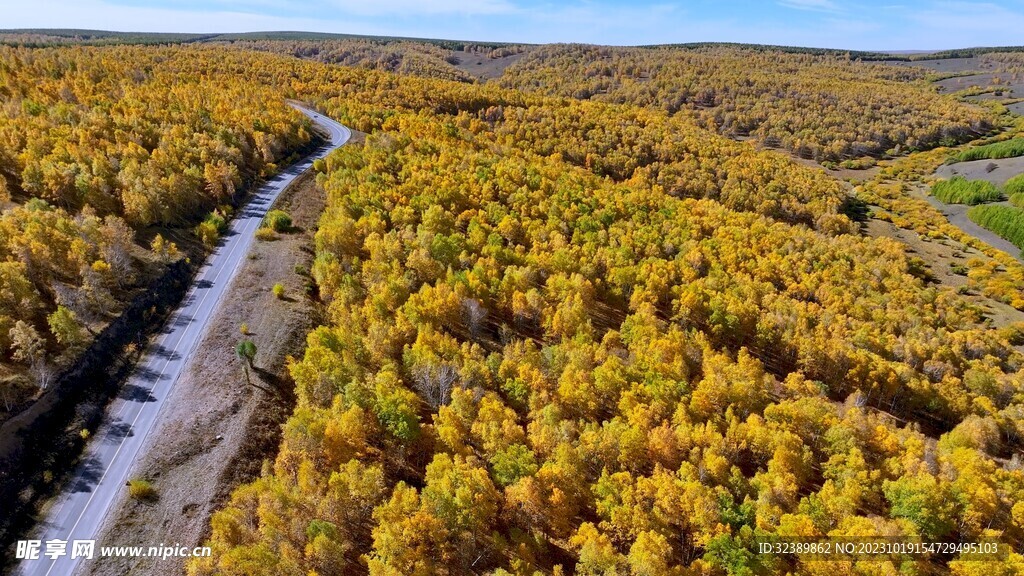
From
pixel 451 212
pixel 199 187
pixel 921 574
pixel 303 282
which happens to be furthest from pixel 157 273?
pixel 921 574

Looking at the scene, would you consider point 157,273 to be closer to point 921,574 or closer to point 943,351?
point 921,574

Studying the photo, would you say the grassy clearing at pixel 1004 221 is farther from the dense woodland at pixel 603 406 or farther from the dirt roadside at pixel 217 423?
the dirt roadside at pixel 217 423

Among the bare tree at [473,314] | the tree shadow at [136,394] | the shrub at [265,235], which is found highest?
the shrub at [265,235]

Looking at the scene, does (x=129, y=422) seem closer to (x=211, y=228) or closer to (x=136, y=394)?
(x=136, y=394)

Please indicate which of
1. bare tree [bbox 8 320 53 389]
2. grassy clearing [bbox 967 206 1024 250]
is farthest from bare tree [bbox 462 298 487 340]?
grassy clearing [bbox 967 206 1024 250]

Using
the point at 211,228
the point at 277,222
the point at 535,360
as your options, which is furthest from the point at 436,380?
the point at 211,228

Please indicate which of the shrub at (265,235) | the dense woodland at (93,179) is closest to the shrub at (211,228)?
the dense woodland at (93,179)
